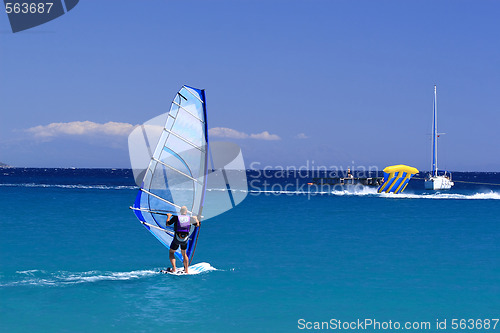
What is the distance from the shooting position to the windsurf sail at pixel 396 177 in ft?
220

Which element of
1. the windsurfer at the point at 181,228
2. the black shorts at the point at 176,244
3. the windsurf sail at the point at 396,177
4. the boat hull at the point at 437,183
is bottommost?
the boat hull at the point at 437,183

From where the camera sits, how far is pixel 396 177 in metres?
68.5

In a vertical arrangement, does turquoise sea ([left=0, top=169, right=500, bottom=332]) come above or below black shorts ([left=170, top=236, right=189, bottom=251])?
below

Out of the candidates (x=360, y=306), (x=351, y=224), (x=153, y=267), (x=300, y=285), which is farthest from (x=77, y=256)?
(x=351, y=224)

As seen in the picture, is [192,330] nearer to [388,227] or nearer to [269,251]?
[269,251]

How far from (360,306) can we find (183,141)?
6876mm

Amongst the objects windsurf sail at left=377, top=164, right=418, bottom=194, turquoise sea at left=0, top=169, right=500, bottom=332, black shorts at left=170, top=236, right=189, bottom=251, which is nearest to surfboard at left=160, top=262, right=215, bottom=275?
turquoise sea at left=0, top=169, right=500, bottom=332

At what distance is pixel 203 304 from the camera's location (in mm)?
13141

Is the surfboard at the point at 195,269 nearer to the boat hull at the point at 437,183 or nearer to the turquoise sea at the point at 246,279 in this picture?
the turquoise sea at the point at 246,279

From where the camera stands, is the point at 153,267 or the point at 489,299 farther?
the point at 153,267

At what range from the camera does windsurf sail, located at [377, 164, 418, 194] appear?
67.1 m

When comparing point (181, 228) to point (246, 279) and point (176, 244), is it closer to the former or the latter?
point (176, 244)

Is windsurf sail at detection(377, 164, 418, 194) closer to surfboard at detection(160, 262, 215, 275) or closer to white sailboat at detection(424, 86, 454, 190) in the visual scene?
white sailboat at detection(424, 86, 454, 190)

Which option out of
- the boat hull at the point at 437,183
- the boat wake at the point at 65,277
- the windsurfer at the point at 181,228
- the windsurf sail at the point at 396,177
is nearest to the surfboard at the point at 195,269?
the boat wake at the point at 65,277
